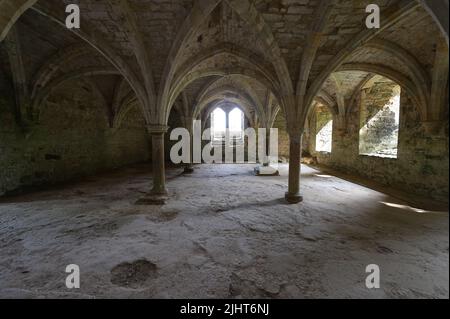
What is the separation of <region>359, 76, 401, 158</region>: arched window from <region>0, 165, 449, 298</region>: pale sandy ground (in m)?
4.49

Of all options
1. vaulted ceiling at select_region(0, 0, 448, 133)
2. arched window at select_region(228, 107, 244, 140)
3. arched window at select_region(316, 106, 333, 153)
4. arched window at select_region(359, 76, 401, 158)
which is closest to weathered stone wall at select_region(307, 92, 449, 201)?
arched window at select_region(359, 76, 401, 158)

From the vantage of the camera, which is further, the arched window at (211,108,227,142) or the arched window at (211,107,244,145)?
the arched window at (211,108,227,142)

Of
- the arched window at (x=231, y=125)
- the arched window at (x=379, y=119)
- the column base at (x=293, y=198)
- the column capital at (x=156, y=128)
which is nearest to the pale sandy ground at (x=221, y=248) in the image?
the column base at (x=293, y=198)

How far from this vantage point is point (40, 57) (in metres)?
5.72

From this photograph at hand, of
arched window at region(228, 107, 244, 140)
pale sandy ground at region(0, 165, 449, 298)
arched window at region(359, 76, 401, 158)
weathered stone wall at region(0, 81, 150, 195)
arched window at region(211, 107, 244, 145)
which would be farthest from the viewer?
arched window at region(228, 107, 244, 140)

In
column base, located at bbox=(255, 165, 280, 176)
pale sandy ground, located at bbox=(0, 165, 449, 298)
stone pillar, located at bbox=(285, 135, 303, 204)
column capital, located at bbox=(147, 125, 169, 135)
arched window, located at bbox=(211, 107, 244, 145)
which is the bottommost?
pale sandy ground, located at bbox=(0, 165, 449, 298)

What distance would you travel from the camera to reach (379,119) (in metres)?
8.70

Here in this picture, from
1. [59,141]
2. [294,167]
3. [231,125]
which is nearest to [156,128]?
[294,167]

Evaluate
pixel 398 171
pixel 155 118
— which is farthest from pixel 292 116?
pixel 398 171

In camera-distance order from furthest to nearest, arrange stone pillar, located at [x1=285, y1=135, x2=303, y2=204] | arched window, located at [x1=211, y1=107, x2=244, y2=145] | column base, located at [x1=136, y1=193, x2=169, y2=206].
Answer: arched window, located at [x1=211, y1=107, x2=244, y2=145]
stone pillar, located at [x1=285, y1=135, x2=303, y2=204]
column base, located at [x1=136, y1=193, x2=169, y2=206]

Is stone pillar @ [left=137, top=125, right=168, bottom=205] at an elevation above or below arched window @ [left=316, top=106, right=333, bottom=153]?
below

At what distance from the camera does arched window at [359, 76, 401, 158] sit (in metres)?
8.34

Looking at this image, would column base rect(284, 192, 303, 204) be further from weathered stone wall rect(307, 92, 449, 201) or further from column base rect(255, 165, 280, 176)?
column base rect(255, 165, 280, 176)

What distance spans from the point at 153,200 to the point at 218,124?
51.3ft
